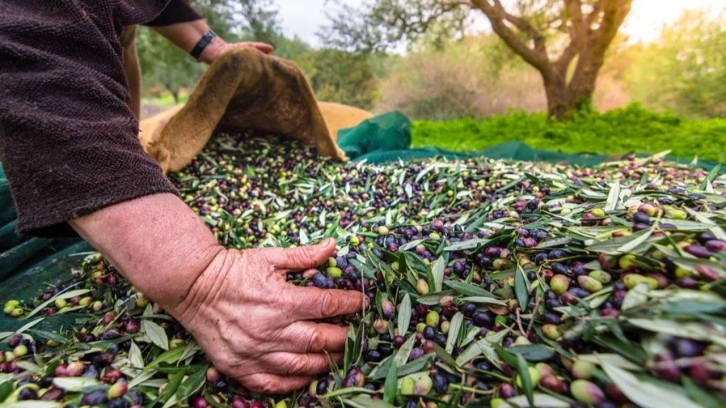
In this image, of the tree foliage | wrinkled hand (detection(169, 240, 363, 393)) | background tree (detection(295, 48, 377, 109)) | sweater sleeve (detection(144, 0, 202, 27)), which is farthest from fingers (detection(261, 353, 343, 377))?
background tree (detection(295, 48, 377, 109))

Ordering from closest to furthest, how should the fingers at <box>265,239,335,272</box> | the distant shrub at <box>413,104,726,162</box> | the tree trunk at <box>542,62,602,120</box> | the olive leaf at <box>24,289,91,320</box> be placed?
the fingers at <box>265,239,335,272</box>, the olive leaf at <box>24,289,91,320</box>, the distant shrub at <box>413,104,726,162</box>, the tree trunk at <box>542,62,602,120</box>

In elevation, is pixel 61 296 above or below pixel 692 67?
below

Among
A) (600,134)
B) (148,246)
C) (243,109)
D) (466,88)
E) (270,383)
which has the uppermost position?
(466,88)

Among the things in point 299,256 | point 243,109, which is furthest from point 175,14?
point 299,256

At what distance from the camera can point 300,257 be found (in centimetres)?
96

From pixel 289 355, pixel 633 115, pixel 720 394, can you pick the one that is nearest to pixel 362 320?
pixel 289 355

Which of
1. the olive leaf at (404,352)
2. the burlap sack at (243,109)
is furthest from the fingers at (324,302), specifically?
the burlap sack at (243,109)

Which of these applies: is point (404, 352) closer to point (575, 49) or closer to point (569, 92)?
point (569, 92)

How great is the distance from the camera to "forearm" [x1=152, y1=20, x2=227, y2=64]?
206 centimetres

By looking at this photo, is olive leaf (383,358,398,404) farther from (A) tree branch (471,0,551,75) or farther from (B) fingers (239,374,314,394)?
(A) tree branch (471,0,551,75)

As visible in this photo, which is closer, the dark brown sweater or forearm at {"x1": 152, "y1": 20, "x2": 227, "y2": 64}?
the dark brown sweater

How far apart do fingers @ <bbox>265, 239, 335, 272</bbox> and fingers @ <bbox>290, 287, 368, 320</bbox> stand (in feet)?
0.26

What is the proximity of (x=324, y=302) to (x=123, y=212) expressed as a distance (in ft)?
1.58

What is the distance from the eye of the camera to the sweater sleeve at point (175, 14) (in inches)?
76.6
